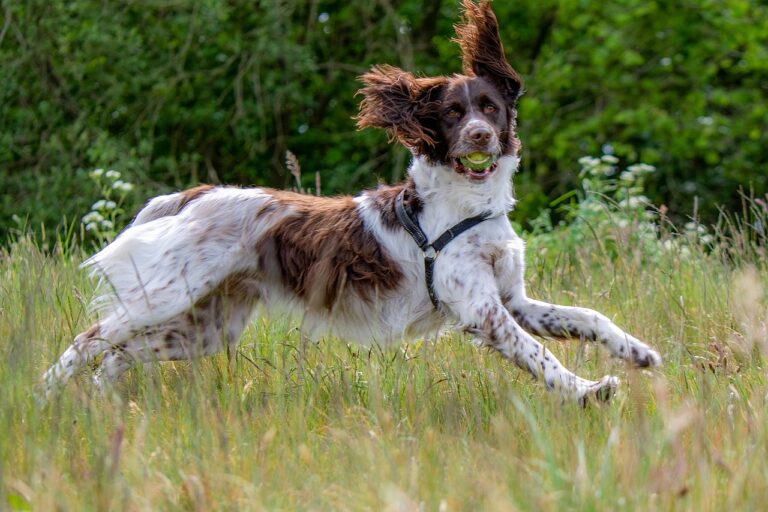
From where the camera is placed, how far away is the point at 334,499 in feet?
8.82

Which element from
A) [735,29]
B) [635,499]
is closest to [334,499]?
[635,499]

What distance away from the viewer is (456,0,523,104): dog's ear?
473 cm

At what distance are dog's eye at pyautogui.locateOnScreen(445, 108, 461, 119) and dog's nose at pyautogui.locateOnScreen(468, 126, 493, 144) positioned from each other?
7.6 inches

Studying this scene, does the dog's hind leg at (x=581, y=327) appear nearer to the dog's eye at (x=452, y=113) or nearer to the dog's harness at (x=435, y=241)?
the dog's harness at (x=435, y=241)

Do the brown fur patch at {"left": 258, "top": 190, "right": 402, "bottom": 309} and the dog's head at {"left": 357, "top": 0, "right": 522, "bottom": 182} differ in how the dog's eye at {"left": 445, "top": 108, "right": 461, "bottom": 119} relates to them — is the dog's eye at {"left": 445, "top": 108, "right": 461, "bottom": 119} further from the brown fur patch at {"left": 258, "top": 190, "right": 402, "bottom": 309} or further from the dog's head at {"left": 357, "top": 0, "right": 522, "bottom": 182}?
the brown fur patch at {"left": 258, "top": 190, "right": 402, "bottom": 309}

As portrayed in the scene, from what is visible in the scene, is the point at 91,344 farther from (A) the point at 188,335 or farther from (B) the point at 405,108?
(B) the point at 405,108

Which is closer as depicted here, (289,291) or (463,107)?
(463,107)

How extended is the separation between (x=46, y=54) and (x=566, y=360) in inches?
357

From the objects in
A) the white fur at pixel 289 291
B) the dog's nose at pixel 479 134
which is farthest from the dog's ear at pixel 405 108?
the dog's nose at pixel 479 134

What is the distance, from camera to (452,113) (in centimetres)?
449

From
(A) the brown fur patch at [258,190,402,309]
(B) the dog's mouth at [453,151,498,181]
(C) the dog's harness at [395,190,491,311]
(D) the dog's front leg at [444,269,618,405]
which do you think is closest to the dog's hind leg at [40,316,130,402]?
(A) the brown fur patch at [258,190,402,309]

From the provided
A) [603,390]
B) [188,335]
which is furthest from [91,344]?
[603,390]

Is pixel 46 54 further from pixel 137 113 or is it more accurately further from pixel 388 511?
pixel 388 511

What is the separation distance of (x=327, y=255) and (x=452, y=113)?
2.62 feet
